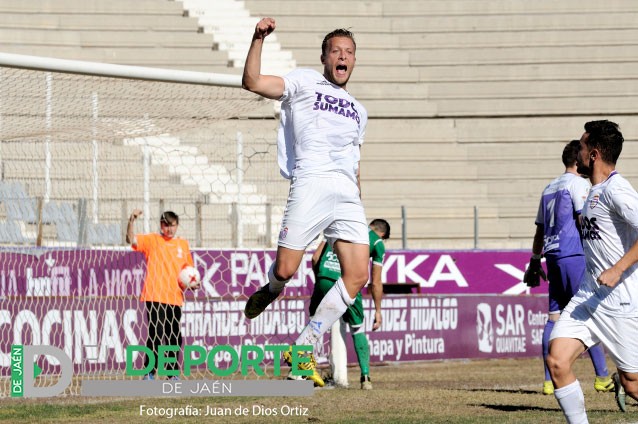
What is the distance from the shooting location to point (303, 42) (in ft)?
87.1

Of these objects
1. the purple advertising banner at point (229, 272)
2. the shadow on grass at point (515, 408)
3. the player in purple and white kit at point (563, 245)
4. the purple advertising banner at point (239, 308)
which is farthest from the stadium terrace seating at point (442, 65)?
the shadow on grass at point (515, 408)

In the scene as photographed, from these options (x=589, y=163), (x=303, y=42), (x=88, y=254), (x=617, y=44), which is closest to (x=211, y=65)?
(x=303, y=42)

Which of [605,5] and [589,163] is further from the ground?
[605,5]

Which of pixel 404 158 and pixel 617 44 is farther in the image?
pixel 617 44

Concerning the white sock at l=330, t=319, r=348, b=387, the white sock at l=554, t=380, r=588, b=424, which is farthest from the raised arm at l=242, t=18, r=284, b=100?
the white sock at l=330, t=319, r=348, b=387

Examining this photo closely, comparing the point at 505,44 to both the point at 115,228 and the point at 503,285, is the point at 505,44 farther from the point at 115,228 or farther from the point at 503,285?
the point at 115,228

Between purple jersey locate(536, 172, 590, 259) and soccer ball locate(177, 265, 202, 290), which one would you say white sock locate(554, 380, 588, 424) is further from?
soccer ball locate(177, 265, 202, 290)

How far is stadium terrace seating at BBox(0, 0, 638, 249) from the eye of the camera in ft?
79.5

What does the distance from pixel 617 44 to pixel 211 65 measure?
9.52 m

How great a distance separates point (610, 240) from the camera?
6.89 meters

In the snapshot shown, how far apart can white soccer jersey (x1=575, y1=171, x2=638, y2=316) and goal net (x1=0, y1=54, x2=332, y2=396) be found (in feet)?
16.9

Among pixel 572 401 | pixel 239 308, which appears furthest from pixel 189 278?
pixel 572 401

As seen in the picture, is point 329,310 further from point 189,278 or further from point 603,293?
point 189,278

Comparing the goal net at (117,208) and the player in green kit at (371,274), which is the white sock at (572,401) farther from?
the goal net at (117,208)
